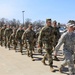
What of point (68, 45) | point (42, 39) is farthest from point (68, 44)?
point (42, 39)

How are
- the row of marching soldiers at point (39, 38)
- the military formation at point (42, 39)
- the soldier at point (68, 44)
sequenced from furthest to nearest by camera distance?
the row of marching soldiers at point (39, 38)
the military formation at point (42, 39)
the soldier at point (68, 44)

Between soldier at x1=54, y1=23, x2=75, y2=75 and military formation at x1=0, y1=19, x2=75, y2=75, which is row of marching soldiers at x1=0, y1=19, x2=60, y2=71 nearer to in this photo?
military formation at x1=0, y1=19, x2=75, y2=75

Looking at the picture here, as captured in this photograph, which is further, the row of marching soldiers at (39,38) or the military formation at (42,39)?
the row of marching soldiers at (39,38)

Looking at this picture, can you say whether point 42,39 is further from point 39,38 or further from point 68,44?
point 68,44

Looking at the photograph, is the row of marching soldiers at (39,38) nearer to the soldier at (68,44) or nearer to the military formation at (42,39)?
the military formation at (42,39)

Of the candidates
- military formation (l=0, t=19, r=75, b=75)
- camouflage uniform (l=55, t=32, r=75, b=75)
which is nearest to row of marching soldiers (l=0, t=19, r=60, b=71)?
military formation (l=0, t=19, r=75, b=75)

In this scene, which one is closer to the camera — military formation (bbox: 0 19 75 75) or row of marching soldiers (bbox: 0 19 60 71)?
military formation (bbox: 0 19 75 75)

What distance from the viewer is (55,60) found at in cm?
1549

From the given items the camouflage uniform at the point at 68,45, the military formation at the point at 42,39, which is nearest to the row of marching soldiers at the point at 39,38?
the military formation at the point at 42,39

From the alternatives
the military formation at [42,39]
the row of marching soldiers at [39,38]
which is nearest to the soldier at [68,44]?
the military formation at [42,39]

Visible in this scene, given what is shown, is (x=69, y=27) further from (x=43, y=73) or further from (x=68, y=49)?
(x=43, y=73)

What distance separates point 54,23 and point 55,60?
6.55ft

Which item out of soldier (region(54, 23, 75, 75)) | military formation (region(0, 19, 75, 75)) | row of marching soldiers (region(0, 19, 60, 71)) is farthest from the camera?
row of marching soldiers (region(0, 19, 60, 71))

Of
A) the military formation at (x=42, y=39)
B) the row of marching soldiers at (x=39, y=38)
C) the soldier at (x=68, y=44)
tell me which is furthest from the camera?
the row of marching soldiers at (x=39, y=38)
